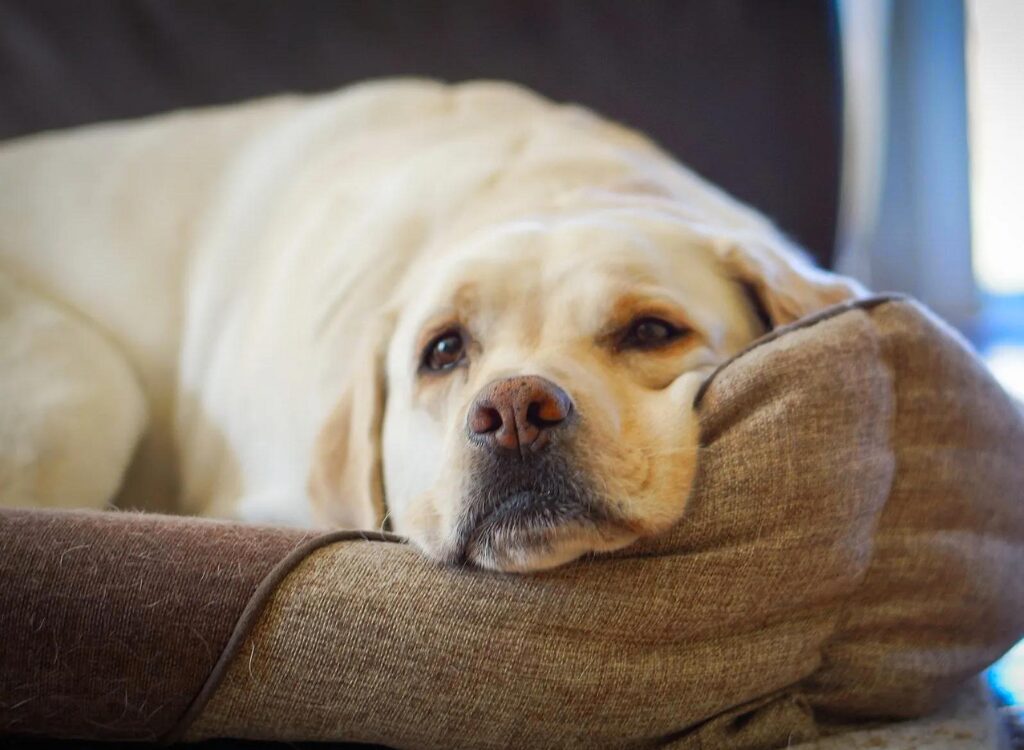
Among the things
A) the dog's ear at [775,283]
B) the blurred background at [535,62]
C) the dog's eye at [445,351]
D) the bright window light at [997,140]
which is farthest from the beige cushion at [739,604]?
the bright window light at [997,140]

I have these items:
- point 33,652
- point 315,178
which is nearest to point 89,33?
point 315,178

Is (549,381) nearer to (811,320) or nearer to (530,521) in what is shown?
(530,521)

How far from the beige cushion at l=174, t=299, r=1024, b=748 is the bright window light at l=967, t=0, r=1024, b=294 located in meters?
3.15

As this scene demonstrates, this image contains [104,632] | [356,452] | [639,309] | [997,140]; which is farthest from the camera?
[997,140]

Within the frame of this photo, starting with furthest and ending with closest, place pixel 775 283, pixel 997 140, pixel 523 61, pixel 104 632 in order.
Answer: pixel 997 140
pixel 523 61
pixel 775 283
pixel 104 632

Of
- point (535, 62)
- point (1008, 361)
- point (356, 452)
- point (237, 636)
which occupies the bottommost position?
point (1008, 361)

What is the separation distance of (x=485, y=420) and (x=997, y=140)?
365 cm

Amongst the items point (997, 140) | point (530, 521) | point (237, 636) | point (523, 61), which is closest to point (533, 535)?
point (530, 521)

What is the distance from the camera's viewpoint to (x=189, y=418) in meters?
2.67

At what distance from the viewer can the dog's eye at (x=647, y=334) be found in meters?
1.68

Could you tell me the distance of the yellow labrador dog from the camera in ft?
4.54

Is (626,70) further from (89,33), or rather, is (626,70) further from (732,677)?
(732,677)

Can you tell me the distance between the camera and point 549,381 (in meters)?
1.38

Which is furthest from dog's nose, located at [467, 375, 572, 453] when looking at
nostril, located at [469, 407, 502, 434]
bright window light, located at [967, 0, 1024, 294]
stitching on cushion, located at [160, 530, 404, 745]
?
bright window light, located at [967, 0, 1024, 294]
